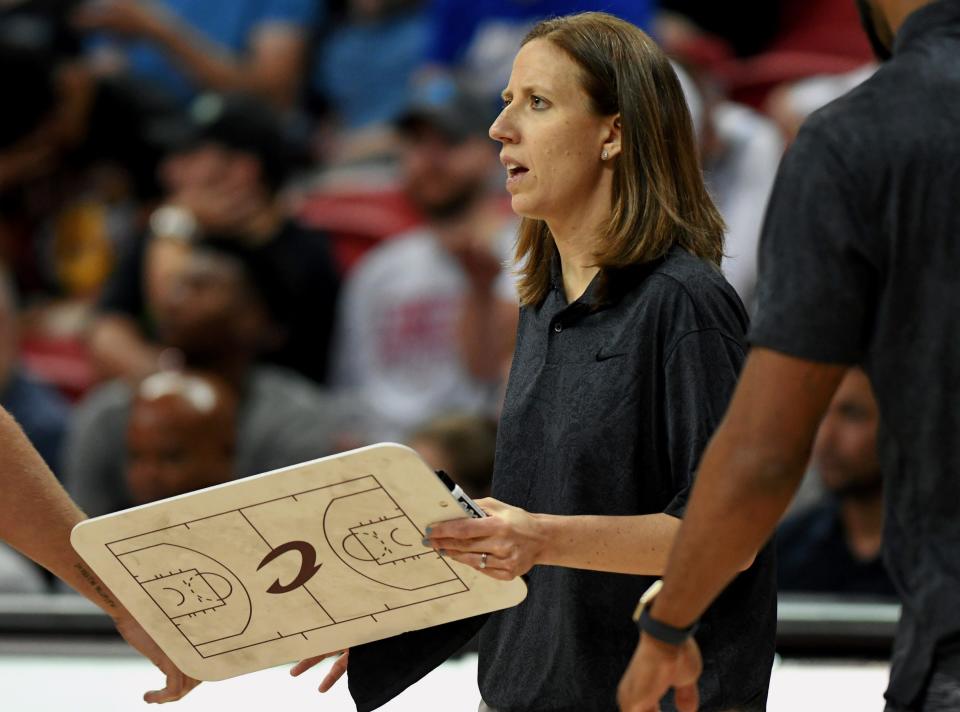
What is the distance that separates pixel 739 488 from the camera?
66.4 inches

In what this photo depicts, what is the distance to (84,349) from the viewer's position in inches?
234

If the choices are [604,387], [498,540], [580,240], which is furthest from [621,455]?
[580,240]

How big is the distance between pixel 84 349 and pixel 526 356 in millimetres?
4087

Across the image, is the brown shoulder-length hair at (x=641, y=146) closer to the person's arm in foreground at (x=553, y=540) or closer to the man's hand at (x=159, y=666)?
the person's arm in foreground at (x=553, y=540)

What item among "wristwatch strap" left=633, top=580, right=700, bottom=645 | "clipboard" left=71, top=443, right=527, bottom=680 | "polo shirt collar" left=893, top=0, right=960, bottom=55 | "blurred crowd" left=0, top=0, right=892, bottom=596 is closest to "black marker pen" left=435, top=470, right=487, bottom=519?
→ "clipboard" left=71, top=443, right=527, bottom=680

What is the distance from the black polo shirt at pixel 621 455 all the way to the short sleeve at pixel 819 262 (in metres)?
0.29

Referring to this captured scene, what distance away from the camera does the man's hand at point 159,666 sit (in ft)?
7.67

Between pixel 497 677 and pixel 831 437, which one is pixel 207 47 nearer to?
pixel 831 437

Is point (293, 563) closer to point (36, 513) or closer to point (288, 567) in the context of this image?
point (288, 567)

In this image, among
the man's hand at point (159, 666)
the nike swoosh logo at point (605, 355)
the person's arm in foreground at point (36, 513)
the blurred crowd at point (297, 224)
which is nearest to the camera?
the nike swoosh logo at point (605, 355)

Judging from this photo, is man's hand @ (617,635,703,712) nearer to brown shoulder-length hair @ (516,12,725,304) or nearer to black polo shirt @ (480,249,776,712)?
black polo shirt @ (480,249,776,712)

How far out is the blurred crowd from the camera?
14.8 ft

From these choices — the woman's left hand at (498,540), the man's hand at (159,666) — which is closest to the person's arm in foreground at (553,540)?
the woman's left hand at (498,540)

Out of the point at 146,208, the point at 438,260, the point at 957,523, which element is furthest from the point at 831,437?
the point at 146,208
